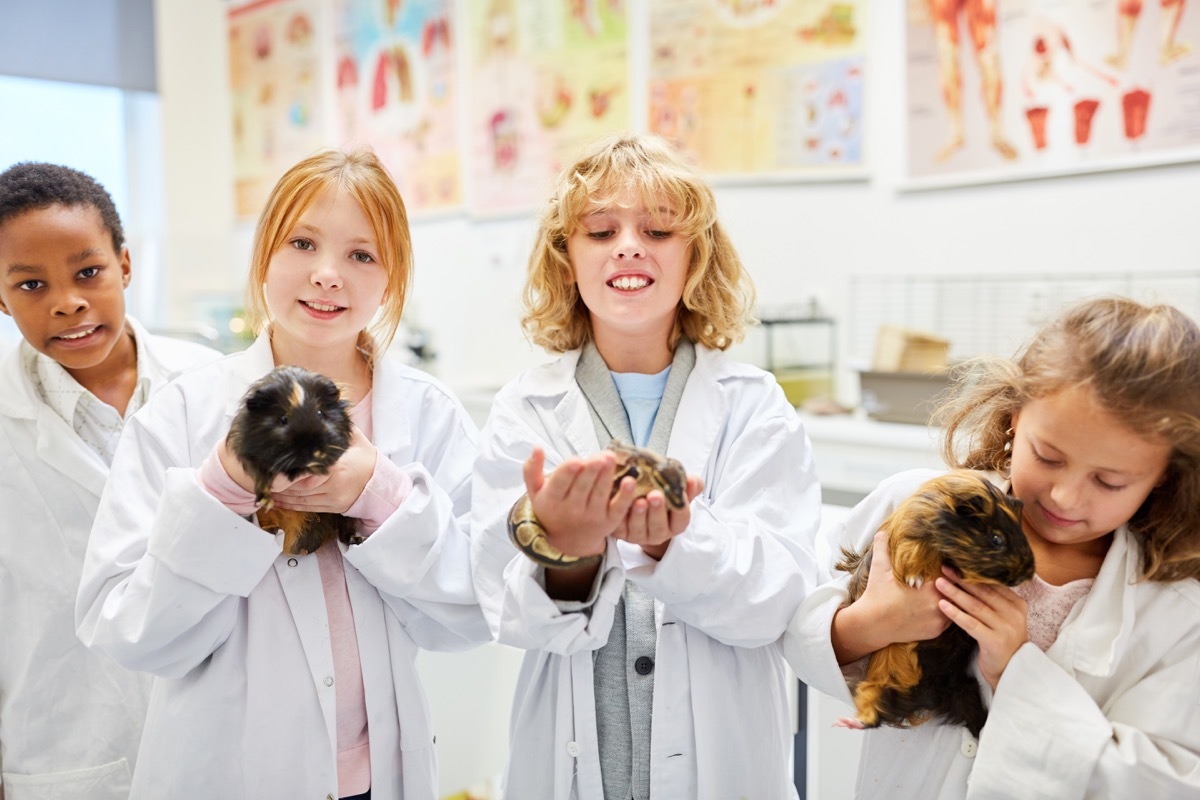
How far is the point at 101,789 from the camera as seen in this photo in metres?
1.63

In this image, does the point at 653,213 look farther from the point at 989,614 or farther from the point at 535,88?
the point at 535,88

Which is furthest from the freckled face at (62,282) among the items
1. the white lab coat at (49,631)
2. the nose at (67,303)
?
the white lab coat at (49,631)

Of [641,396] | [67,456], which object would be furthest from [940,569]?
[67,456]

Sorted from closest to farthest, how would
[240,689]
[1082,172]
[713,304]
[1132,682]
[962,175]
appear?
[1132,682]
[240,689]
[713,304]
[1082,172]
[962,175]

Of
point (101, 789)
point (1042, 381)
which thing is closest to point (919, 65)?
point (1042, 381)

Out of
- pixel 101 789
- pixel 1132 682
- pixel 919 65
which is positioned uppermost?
pixel 919 65

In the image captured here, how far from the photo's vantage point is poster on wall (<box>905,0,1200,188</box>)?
8.83 ft

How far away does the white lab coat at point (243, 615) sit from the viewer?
1280 millimetres

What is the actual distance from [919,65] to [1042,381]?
7.75ft

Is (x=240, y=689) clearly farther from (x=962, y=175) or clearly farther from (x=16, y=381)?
(x=962, y=175)

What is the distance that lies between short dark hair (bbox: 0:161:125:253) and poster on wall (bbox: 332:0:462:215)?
358 cm

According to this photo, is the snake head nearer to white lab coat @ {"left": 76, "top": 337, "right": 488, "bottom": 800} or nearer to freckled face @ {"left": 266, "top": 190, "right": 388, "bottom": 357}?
white lab coat @ {"left": 76, "top": 337, "right": 488, "bottom": 800}

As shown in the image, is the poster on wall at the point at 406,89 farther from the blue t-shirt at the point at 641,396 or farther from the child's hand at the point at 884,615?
the child's hand at the point at 884,615

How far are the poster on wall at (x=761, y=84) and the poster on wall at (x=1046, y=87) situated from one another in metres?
0.25
